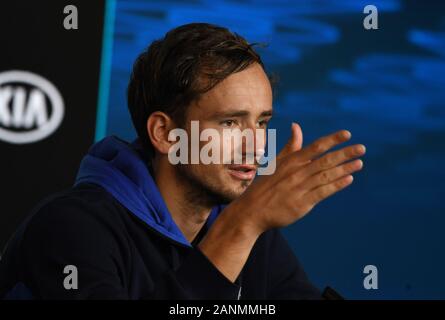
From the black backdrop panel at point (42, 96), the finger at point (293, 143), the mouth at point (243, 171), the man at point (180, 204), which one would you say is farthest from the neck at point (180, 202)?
the black backdrop panel at point (42, 96)

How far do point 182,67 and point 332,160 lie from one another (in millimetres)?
625

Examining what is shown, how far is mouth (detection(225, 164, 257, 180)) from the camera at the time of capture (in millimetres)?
1549

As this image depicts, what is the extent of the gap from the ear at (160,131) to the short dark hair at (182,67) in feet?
0.05

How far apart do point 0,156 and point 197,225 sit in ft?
3.56

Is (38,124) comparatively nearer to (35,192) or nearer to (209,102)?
(35,192)

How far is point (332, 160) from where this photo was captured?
113 centimetres

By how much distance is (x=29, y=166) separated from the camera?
2559 mm

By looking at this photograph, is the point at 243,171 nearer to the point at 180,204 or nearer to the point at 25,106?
the point at 180,204

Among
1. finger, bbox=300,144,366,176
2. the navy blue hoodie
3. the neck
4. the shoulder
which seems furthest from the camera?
the neck

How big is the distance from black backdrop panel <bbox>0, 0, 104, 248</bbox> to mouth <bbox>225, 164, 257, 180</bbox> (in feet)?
3.86

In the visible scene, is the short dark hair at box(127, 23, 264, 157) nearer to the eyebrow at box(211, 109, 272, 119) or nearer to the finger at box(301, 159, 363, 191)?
the eyebrow at box(211, 109, 272, 119)

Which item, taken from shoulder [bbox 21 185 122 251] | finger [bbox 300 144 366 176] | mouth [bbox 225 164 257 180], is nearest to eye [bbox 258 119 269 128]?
mouth [bbox 225 164 257 180]

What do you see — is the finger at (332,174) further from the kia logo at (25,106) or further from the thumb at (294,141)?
the kia logo at (25,106)
